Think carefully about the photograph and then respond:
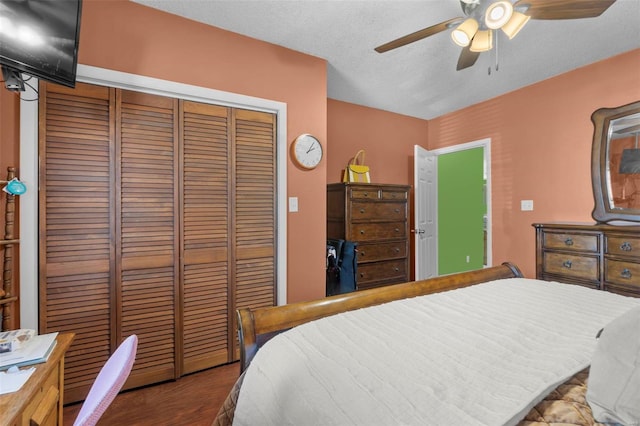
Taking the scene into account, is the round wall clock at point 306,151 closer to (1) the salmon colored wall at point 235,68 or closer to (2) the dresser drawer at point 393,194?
(1) the salmon colored wall at point 235,68

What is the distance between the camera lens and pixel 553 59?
105 inches

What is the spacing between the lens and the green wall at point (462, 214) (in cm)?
461

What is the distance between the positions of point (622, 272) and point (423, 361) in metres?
2.36

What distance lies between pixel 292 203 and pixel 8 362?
1825mm

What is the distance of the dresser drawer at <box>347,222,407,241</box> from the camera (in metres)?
3.04

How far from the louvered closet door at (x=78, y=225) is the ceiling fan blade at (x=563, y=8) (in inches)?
97.6

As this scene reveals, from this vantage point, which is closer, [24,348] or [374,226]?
[24,348]

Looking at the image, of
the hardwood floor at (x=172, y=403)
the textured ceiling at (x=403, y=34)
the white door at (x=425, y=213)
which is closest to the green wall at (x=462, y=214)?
the white door at (x=425, y=213)

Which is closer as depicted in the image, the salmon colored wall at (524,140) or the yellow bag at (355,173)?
the salmon colored wall at (524,140)

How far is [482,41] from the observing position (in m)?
1.74

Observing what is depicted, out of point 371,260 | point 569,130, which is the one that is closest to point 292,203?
point 371,260

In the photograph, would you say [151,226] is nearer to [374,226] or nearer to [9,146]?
[9,146]

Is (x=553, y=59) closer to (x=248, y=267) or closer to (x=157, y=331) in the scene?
(x=248, y=267)

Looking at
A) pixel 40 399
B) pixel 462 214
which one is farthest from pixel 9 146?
pixel 462 214
